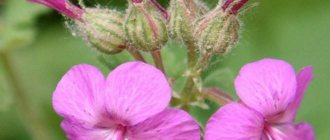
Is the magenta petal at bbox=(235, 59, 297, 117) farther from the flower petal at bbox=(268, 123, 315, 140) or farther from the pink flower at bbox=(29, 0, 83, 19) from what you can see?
the pink flower at bbox=(29, 0, 83, 19)

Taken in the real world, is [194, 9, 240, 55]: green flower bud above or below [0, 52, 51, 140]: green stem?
above

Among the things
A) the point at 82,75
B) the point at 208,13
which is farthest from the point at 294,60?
the point at 82,75

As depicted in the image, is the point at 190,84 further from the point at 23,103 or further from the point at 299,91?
the point at 23,103

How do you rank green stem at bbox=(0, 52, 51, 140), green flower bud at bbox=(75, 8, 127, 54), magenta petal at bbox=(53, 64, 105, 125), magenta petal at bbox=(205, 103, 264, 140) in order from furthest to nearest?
green stem at bbox=(0, 52, 51, 140), green flower bud at bbox=(75, 8, 127, 54), magenta petal at bbox=(53, 64, 105, 125), magenta petal at bbox=(205, 103, 264, 140)

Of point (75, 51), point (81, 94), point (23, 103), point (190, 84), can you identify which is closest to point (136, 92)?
point (81, 94)

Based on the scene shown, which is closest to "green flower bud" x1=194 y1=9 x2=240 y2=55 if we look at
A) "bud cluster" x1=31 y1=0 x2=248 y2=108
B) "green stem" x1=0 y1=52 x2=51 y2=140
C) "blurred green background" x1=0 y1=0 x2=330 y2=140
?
"bud cluster" x1=31 y1=0 x2=248 y2=108

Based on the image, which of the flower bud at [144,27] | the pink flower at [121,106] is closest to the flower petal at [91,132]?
the pink flower at [121,106]
